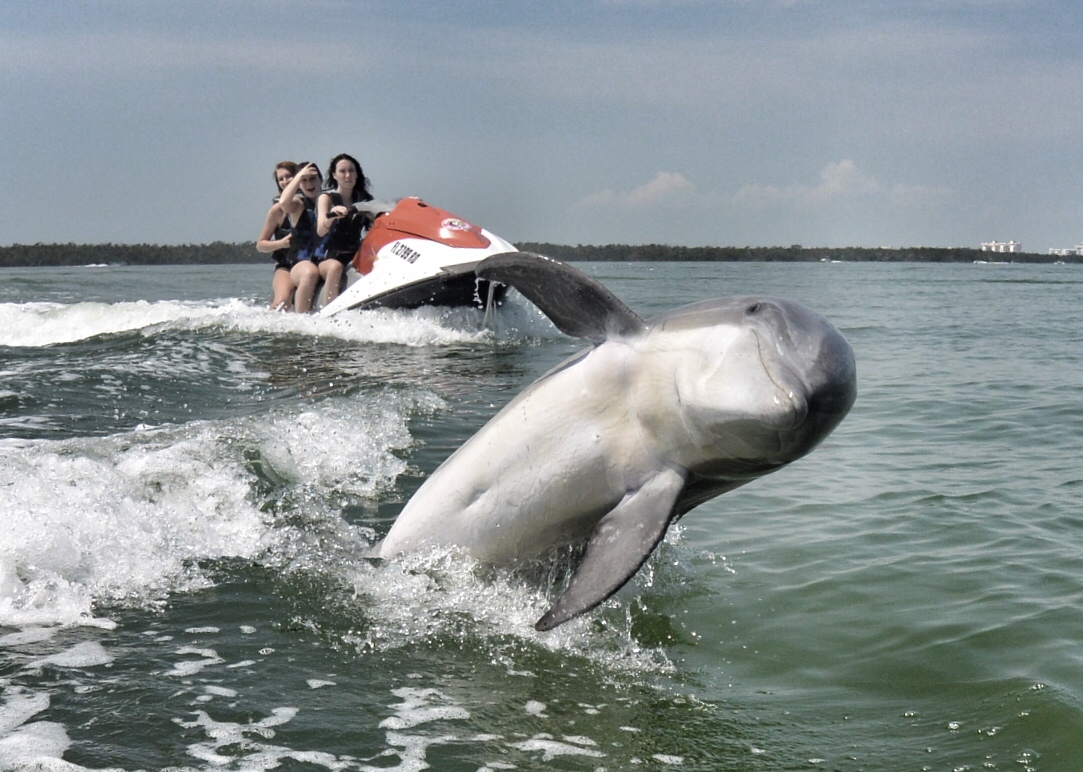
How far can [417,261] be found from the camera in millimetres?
17734

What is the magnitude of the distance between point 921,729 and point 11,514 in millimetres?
4312

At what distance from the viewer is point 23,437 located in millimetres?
8703

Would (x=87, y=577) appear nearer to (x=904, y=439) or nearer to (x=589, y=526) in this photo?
(x=589, y=526)

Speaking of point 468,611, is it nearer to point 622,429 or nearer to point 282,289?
point 622,429

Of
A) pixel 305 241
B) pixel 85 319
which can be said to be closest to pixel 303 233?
pixel 305 241

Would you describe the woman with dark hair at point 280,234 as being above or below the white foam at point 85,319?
above

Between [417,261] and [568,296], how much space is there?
510 inches

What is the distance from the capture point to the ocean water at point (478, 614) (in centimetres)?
409

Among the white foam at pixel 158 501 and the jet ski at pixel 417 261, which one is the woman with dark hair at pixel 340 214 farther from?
the white foam at pixel 158 501

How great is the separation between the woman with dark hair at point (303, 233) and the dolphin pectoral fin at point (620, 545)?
12.0 metres

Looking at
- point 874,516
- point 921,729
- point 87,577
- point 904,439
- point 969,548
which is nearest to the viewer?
point 921,729

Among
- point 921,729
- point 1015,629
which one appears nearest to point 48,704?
point 921,729

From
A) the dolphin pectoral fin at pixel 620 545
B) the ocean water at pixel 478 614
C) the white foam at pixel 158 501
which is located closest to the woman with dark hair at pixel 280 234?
the ocean water at pixel 478 614

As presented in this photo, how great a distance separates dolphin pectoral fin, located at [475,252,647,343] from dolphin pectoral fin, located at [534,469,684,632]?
0.72 m
